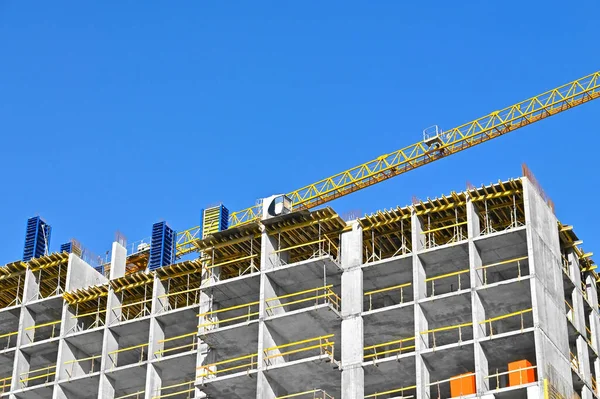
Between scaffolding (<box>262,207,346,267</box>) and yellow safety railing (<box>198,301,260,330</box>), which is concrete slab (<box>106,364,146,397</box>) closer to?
yellow safety railing (<box>198,301,260,330</box>)

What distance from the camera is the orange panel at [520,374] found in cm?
7369

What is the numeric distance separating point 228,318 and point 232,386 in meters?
5.88

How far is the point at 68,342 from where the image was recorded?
90500 millimetres

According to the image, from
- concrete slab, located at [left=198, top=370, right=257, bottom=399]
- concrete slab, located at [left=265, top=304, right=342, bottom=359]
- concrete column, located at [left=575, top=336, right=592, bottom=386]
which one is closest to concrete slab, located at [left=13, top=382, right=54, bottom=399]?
concrete slab, located at [left=198, top=370, right=257, bottom=399]

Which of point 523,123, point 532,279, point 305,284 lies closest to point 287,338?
point 305,284

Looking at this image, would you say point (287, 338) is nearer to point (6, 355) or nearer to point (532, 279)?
point (532, 279)

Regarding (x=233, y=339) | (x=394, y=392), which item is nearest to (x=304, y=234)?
(x=233, y=339)

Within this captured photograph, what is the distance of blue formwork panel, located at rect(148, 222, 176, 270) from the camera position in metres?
94.1

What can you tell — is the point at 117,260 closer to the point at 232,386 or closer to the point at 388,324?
the point at 232,386

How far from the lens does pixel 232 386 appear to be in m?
81.5

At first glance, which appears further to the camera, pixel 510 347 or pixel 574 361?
pixel 574 361

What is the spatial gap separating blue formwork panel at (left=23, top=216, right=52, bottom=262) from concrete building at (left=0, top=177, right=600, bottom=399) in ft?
19.0

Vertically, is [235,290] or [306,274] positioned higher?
[235,290]

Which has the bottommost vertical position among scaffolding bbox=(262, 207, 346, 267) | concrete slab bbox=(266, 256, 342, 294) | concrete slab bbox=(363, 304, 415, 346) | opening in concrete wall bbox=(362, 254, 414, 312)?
concrete slab bbox=(363, 304, 415, 346)
